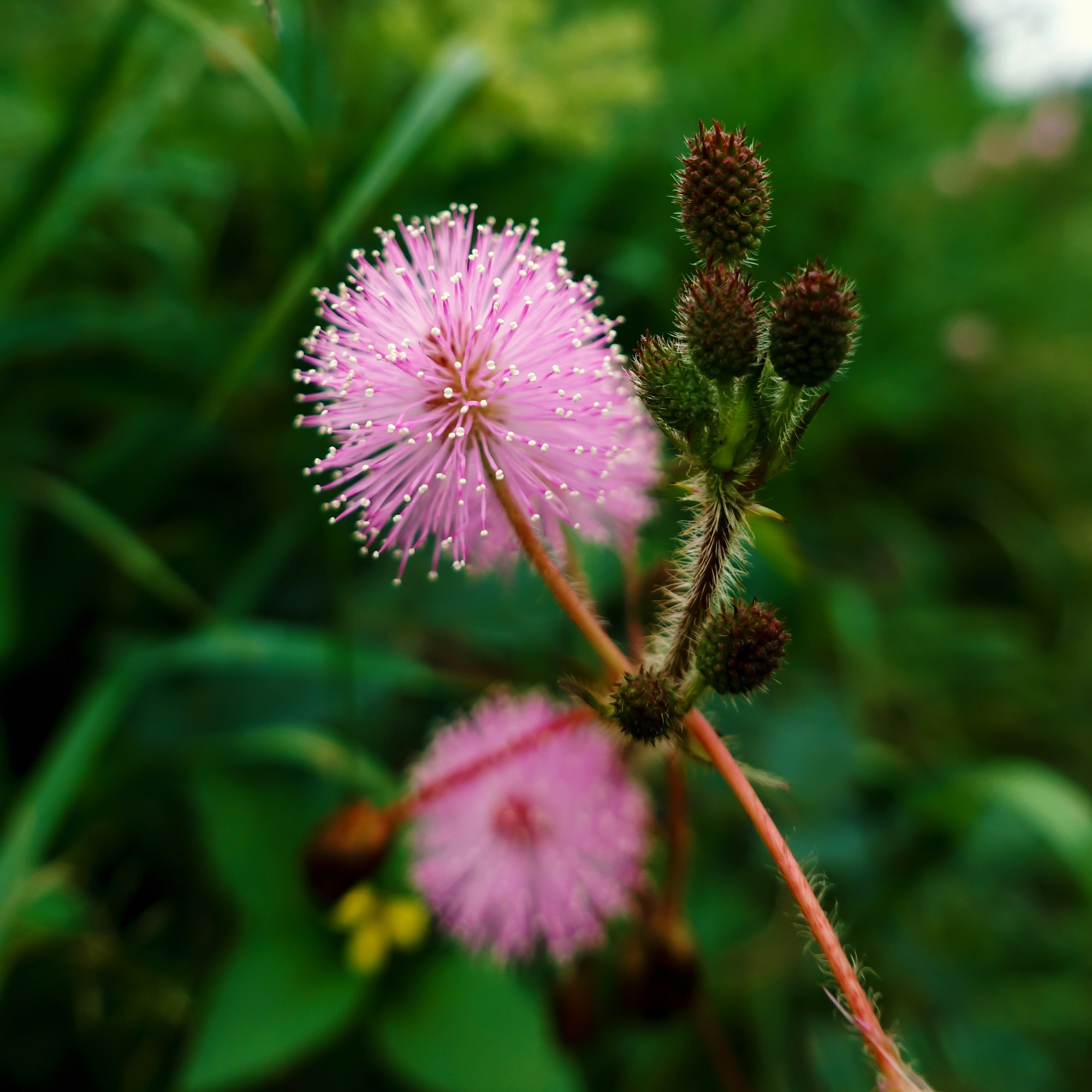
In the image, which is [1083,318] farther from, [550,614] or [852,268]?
[550,614]

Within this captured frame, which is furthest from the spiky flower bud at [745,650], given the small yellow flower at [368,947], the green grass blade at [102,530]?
the green grass blade at [102,530]

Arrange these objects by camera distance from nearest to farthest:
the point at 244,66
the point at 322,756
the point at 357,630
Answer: the point at 244,66 → the point at 322,756 → the point at 357,630

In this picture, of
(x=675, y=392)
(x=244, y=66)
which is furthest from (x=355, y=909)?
(x=244, y=66)

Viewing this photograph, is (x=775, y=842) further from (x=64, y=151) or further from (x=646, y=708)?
(x=64, y=151)

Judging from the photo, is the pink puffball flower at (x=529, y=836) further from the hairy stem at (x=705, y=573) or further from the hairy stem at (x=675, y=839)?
the hairy stem at (x=705, y=573)

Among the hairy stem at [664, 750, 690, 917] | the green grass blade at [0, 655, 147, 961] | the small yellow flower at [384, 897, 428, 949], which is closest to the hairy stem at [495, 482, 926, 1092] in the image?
the hairy stem at [664, 750, 690, 917]

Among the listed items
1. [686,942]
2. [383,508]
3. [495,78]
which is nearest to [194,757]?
[686,942]

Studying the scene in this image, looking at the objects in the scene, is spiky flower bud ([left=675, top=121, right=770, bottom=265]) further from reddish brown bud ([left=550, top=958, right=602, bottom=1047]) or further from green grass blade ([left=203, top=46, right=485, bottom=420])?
reddish brown bud ([left=550, top=958, right=602, bottom=1047])
